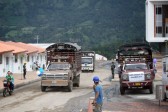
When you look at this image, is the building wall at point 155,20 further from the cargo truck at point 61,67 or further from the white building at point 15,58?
the cargo truck at point 61,67

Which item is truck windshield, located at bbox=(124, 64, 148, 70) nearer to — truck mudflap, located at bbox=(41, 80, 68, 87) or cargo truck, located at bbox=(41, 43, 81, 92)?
cargo truck, located at bbox=(41, 43, 81, 92)

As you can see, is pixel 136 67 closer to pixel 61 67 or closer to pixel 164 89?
pixel 61 67

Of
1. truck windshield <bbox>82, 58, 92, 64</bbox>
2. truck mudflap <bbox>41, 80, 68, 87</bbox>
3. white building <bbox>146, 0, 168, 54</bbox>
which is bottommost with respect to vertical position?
truck mudflap <bbox>41, 80, 68, 87</bbox>

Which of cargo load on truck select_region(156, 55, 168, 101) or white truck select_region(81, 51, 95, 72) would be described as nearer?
cargo load on truck select_region(156, 55, 168, 101)

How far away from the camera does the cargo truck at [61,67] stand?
26.7m

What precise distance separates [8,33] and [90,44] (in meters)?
40.5

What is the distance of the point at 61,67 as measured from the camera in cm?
2820

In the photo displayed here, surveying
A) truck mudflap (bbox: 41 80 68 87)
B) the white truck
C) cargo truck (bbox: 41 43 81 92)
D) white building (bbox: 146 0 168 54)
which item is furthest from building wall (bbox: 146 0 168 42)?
truck mudflap (bbox: 41 80 68 87)

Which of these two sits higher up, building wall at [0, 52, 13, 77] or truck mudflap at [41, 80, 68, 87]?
building wall at [0, 52, 13, 77]

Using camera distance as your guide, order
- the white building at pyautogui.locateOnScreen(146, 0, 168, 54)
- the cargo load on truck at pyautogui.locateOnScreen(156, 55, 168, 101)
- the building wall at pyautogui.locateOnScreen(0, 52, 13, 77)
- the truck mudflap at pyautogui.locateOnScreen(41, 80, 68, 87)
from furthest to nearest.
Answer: the white building at pyautogui.locateOnScreen(146, 0, 168, 54), the building wall at pyautogui.locateOnScreen(0, 52, 13, 77), the truck mudflap at pyautogui.locateOnScreen(41, 80, 68, 87), the cargo load on truck at pyautogui.locateOnScreen(156, 55, 168, 101)

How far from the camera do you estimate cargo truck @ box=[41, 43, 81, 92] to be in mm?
26656

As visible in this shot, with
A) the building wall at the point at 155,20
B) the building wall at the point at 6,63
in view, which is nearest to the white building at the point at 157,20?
the building wall at the point at 155,20

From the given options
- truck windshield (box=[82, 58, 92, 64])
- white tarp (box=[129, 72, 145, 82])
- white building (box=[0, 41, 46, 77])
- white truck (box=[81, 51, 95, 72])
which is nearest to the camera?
white tarp (box=[129, 72, 145, 82])

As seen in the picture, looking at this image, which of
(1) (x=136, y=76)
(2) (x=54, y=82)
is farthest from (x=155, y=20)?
(1) (x=136, y=76)
